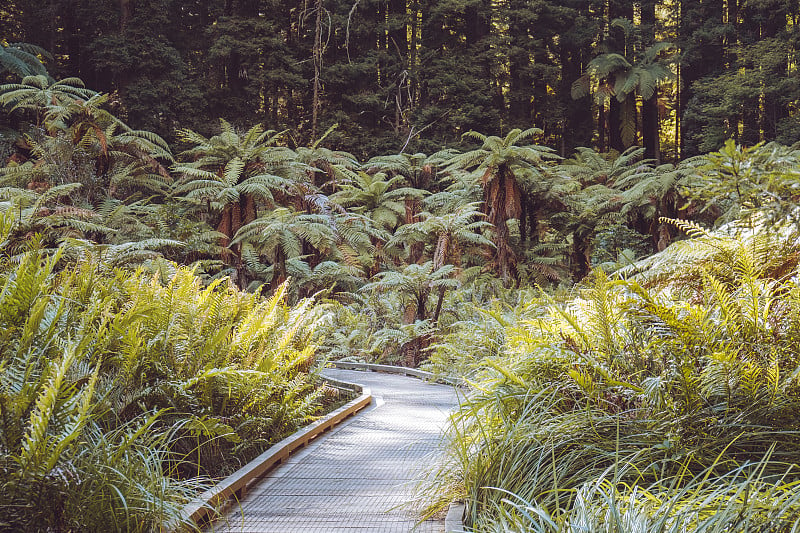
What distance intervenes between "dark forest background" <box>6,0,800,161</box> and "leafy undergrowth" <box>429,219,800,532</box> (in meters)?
19.0

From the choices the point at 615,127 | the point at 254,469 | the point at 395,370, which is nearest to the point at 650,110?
the point at 615,127

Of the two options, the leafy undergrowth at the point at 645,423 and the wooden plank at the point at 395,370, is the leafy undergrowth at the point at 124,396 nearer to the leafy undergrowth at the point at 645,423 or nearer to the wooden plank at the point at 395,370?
the leafy undergrowth at the point at 645,423

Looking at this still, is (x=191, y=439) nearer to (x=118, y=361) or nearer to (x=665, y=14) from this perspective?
(x=118, y=361)

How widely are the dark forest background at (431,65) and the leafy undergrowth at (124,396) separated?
57.0 ft

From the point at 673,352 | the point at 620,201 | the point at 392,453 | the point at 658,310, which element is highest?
the point at 620,201

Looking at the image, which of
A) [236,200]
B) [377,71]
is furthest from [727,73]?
[236,200]

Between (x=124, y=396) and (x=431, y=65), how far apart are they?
936 inches

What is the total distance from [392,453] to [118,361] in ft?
6.54

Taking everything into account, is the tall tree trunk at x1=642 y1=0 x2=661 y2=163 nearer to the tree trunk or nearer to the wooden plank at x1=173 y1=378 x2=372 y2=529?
the tree trunk

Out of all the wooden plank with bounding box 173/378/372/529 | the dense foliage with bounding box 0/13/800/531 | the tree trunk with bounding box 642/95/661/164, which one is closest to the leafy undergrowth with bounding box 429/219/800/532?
the dense foliage with bounding box 0/13/800/531

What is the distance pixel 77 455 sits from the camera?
2482 mm

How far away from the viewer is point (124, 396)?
3.36 meters

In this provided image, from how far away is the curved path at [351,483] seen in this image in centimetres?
293

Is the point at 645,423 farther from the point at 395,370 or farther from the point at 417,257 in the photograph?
the point at 417,257
